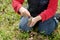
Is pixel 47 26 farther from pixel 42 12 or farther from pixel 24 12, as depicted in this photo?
pixel 24 12

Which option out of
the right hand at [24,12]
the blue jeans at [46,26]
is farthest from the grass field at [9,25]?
the right hand at [24,12]

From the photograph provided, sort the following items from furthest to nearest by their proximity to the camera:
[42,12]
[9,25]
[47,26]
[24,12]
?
[9,25] → [47,26] → [42,12] → [24,12]

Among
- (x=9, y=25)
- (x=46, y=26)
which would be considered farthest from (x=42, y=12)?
(x=9, y=25)

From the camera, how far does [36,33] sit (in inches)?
105

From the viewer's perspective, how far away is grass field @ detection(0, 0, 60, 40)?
2.59 m

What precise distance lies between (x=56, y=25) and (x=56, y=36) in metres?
0.18

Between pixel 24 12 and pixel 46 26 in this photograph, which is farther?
pixel 46 26

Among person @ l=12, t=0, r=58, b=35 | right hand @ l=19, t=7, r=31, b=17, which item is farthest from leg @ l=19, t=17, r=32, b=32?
right hand @ l=19, t=7, r=31, b=17

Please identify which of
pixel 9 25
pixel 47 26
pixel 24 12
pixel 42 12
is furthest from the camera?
pixel 9 25

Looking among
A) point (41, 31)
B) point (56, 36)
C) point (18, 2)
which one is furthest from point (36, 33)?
point (18, 2)

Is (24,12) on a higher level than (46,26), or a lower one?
higher

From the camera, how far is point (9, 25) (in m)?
2.82

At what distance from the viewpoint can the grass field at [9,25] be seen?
2.59 meters

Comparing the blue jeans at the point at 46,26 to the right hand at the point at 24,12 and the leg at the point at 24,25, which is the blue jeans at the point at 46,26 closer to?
the leg at the point at 24,25
